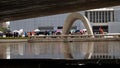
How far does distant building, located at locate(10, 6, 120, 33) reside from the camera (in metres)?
100

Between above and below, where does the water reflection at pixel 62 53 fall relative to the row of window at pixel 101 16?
below

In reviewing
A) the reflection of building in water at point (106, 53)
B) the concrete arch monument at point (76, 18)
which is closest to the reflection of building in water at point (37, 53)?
the reflection of building in water at point (106, 53)

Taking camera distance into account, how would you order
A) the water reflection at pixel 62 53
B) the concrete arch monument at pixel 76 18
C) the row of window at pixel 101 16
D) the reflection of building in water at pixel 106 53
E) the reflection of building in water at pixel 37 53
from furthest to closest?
1. the row of window at pixel 101 16
2. the concrete arch monument at pixel 76 18
3. the reflection of building in water at pixel 37 53
4. the water reflection at pixel 62 53
5. the reflection of building in water at pixel 106 53

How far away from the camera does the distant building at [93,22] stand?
330ft

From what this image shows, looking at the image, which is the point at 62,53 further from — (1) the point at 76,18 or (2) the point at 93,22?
(2) the point at 93,22
